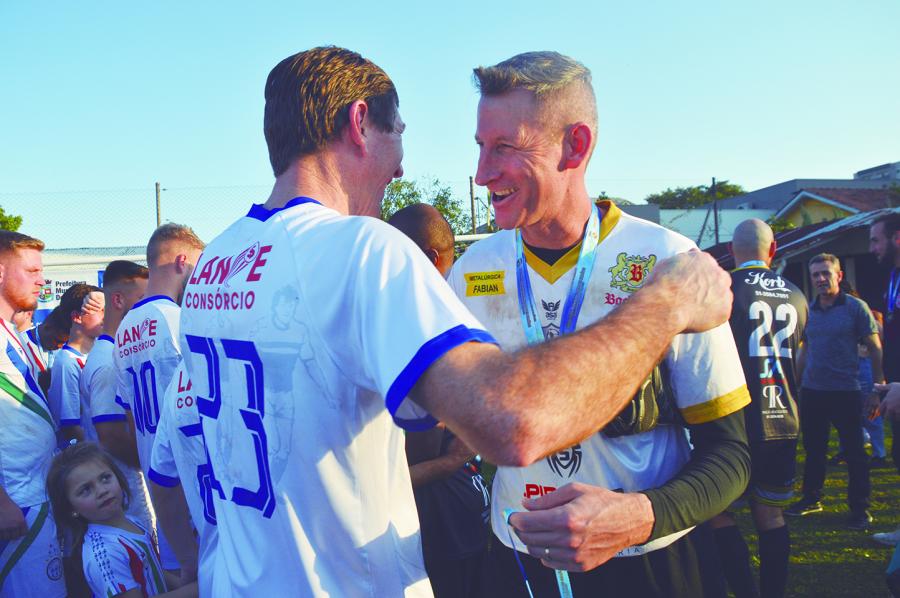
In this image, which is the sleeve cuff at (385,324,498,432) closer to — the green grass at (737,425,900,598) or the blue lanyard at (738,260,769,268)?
the blue lanyard at (738,260,769,268)

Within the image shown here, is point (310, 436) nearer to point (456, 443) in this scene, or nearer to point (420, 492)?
point (456, 443)

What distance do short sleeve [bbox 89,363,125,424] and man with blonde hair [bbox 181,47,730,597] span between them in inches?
123

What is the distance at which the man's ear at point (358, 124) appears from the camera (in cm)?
170

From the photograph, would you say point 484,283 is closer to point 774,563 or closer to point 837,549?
point 774,563

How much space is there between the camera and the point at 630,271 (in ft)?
6.76

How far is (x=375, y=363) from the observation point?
4.11 ft

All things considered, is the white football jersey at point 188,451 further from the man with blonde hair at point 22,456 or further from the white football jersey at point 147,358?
the man with blonde hair at point 22,456

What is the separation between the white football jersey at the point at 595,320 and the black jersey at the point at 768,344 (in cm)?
285

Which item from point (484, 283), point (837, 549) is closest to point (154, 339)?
point (484, 283)

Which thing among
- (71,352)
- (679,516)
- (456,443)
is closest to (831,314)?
(456,443)

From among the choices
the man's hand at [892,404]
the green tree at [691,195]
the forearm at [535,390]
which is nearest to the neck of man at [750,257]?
the man's hand at [892,404]

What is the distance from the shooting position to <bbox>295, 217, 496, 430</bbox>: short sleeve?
1202mm

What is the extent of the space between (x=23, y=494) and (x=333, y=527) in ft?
10.3

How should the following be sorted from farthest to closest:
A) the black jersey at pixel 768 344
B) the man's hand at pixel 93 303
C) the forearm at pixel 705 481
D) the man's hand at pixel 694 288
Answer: the man's hand at pixel 93 303, the black jersey at pixel 768 344, the forearm at pixel 705 481, the man's hand at pixel 694 288
